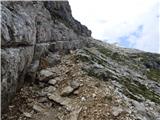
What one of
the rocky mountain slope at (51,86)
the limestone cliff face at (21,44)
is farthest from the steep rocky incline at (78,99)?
the limestone cliff face at (21,44)

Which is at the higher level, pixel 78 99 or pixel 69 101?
pixel 78 99

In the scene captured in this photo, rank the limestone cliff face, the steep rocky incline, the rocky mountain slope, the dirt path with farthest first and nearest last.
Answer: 1. the steep rocky incline
2. the dirt path
3. the rocky mountain slope
4. the limestone cliff face

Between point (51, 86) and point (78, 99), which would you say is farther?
point (51, 86)

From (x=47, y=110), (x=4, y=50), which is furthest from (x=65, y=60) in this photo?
(x=4, y=50)

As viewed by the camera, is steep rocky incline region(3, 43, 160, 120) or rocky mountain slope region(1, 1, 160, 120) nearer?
rocky mountain slope region(1, 1, 160, 120)

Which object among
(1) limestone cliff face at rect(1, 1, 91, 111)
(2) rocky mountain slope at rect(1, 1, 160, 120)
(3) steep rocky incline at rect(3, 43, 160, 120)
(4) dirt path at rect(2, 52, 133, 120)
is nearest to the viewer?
(1) limestone cliff face at rect(1, 1, 91, 111)

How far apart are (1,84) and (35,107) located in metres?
3.75

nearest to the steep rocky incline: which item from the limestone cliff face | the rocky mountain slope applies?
the rocky mountain slope

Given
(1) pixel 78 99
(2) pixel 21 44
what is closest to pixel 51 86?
(1) pixel 78 99

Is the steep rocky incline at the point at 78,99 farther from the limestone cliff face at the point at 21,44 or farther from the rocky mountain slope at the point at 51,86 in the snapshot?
the limestone cliff face at the point at 21,44

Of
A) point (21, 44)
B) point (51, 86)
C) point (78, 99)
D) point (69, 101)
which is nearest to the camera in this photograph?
point (69, 101)

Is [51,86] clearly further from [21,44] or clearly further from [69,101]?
[21,44]

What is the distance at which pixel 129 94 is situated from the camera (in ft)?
73.9

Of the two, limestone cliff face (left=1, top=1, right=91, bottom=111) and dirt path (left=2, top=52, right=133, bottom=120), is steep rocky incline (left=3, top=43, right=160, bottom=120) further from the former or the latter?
limestone cliff face (left=1, top=1, right=91, bottom=111)
